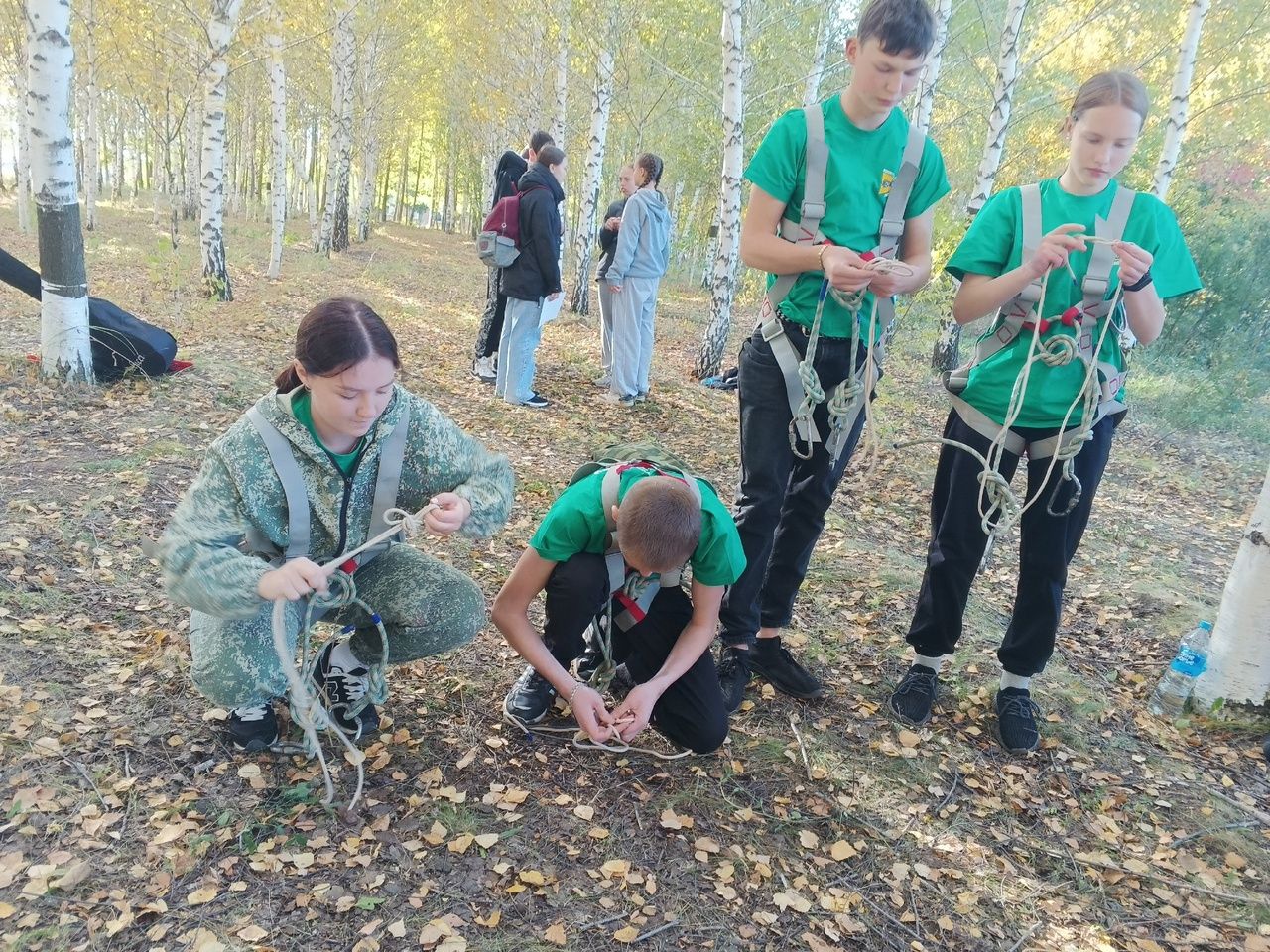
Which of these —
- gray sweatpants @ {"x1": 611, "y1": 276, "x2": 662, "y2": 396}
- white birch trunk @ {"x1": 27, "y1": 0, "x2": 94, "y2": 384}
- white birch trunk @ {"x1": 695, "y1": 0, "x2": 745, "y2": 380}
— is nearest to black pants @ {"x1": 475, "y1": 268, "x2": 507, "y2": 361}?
gray sweatpants @ {"x1": 611, "y1": 276, "x2": 662, "y2": 396}

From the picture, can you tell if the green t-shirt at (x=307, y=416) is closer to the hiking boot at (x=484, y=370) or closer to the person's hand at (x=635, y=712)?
the person's hand at (x=635, y=712)

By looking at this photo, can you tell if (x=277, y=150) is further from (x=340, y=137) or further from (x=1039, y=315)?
(x=1039, y=315)

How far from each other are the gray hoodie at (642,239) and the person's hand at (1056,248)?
4.97m

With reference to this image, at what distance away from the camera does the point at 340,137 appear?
15.6 metres

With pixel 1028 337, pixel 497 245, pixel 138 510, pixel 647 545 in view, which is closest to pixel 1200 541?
pixel 1028 337

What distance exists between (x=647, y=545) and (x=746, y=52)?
13341mm

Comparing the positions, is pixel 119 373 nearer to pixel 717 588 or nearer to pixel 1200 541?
pixel 717 588

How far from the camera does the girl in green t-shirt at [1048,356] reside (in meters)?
2.53

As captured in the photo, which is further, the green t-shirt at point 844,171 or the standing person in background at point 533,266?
the standing person in background at point 533,266

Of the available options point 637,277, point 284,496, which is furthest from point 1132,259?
point 637,277

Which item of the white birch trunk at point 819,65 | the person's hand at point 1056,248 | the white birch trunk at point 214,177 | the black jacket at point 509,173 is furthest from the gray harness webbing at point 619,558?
the white birch trunk at point 819,65

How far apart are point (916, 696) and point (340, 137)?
16253 millimetres

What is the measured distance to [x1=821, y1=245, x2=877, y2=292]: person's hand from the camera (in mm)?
2441

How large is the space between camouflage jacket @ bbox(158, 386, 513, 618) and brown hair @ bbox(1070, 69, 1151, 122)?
226cm
